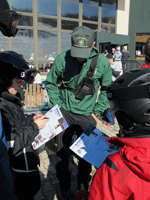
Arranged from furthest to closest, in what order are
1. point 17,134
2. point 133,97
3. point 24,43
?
point 24,43
point 17,134
point 133,97

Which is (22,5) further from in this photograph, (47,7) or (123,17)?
(123,17)

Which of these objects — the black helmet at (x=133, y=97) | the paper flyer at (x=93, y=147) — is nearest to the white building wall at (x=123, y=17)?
the paper flyer at (x=93, y=147)

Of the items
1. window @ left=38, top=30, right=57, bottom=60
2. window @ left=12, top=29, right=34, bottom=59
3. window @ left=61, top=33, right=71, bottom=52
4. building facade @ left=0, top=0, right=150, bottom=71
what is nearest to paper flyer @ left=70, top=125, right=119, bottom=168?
building facade @ left=0, top=0, right=150, bottom=71

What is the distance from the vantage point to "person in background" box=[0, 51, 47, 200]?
176 cm

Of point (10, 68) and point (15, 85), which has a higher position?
point (10, 68)

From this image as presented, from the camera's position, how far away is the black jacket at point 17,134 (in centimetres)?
174

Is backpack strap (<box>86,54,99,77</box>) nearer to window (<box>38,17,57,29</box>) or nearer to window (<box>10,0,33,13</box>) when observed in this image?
window (<box>10,0,33,13</box>)

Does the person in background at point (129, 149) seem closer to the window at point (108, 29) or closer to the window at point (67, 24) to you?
the window at point (67, 24)

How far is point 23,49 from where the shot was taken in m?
12.0

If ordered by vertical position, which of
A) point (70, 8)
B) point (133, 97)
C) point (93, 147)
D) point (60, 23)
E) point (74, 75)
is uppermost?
point (70, 8)

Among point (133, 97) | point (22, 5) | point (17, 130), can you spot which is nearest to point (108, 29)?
point (22, 5)

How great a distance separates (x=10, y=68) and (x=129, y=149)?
133 cm

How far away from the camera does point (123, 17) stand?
1505 centimetres

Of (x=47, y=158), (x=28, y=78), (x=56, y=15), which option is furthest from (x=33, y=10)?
(x=28, y=78)
